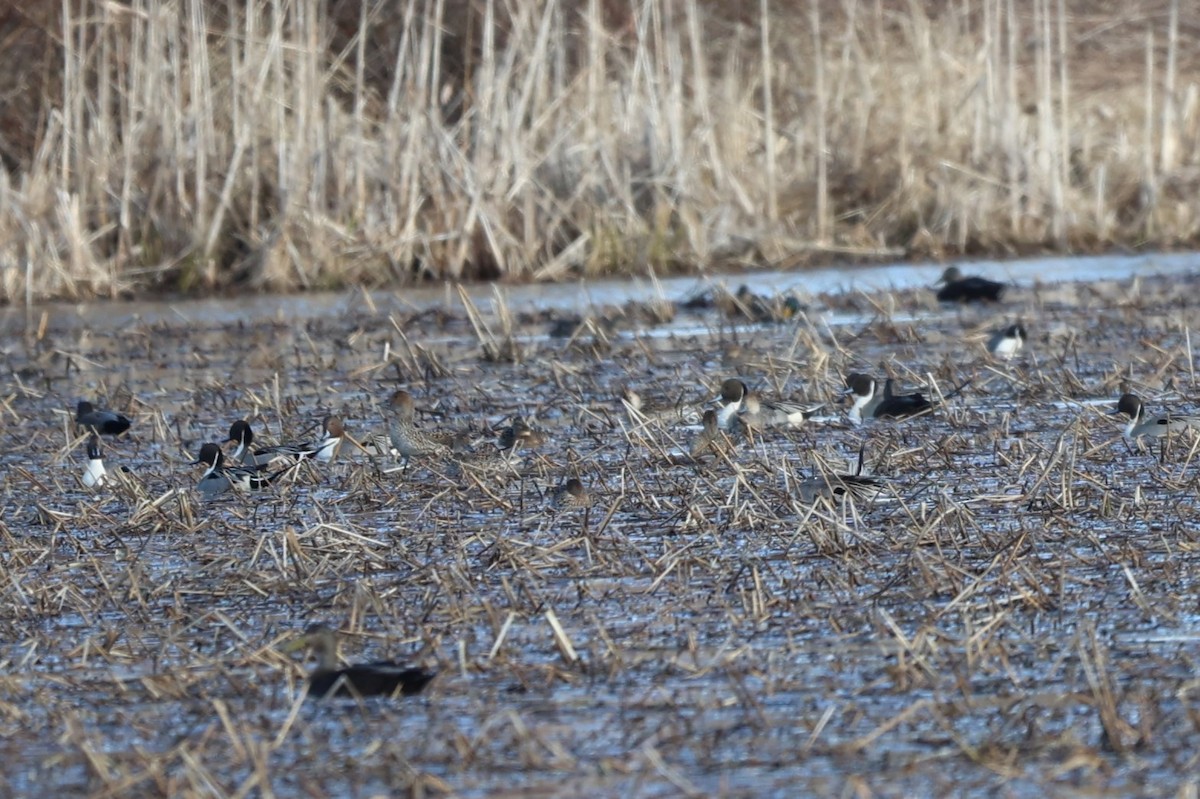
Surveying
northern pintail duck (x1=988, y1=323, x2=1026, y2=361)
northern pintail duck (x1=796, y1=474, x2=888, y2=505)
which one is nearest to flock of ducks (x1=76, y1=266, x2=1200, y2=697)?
northern pintail duck (x1=796, y1=474, x2=888, y2=505)

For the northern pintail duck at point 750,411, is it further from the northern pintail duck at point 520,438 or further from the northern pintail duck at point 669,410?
the northern pintail duck at point 520,438

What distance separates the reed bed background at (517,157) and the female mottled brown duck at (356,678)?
1021 centimetres

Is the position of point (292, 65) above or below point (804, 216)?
above

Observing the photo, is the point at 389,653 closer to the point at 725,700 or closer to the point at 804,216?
the point at 725,700

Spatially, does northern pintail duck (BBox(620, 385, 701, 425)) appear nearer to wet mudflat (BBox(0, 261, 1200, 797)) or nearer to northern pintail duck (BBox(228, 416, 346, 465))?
wet mudflat (BBox(0, 261, 1200, 797))

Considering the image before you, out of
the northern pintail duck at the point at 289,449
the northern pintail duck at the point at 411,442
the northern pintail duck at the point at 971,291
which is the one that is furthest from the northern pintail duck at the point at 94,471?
the northern pintail duck at the point at 971,291

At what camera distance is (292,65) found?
612 inches

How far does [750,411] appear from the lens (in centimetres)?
817

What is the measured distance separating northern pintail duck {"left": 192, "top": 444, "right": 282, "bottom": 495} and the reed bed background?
7.29 m

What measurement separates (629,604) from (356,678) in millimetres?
1067

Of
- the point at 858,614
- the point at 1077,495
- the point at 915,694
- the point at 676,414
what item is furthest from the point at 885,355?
the point at 915,694

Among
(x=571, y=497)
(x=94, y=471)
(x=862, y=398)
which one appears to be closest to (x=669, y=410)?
(x=862, y=398)

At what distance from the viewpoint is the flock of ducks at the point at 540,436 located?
6.93m

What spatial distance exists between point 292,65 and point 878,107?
527 centimetres
